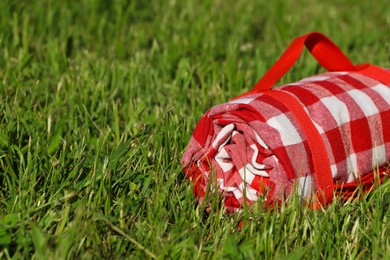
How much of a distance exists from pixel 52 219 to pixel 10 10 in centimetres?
183

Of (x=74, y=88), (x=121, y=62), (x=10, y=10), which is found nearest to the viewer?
(x=74, y=88)

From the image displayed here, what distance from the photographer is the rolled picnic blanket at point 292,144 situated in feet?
6.75

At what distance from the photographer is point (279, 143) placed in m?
2.03

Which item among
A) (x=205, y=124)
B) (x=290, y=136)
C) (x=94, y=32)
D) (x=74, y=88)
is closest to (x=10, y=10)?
(x=94, y=32)

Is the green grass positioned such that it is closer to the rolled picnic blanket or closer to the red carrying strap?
the rolled picnic blanket

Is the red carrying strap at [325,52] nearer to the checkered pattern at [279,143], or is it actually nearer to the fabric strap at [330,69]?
the fabric strap at [330,69]

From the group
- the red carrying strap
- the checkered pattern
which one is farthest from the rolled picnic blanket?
the red carrying strap

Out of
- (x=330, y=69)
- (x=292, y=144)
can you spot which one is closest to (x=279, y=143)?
(x=292, y=144)

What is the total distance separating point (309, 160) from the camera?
2.08 meters

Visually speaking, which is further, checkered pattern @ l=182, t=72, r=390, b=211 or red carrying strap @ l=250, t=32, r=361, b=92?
red carrying strap @ l=250, t=32, r=361, b=92

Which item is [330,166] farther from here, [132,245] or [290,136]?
[132,245]

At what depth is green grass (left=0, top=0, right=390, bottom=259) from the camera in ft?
6.16

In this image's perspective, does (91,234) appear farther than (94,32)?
No

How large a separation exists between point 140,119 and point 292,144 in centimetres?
74
